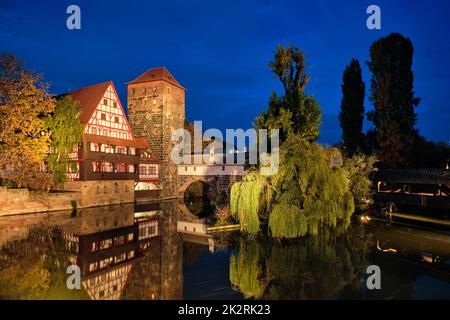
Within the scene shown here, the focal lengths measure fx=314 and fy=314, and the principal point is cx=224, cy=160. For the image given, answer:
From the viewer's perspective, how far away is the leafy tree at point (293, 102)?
15031 millimetres

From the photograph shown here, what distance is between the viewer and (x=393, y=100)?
89.0 ft

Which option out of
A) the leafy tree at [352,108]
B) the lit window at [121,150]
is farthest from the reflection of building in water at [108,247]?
the leafy tree at [352,108]

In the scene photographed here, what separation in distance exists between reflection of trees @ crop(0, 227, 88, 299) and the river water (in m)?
0.02

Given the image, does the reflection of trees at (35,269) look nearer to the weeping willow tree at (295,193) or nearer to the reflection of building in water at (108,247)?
the reflection of building in water at (108,247)

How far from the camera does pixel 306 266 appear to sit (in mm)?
9453

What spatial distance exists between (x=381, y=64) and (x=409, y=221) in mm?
15655

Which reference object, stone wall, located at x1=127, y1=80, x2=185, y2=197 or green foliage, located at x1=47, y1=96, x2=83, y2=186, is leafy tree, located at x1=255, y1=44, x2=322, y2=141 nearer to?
green foliage, located at x1=47, y1=96, x2=83, y2=186

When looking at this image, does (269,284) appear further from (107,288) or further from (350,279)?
(107,288)

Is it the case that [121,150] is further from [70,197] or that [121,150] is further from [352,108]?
[352,108]

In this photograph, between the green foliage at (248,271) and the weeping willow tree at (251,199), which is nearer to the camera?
the green foliage at (248,271)

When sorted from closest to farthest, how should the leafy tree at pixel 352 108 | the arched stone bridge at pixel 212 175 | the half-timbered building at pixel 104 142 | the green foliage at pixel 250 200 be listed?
the green foliage at pixel 250 200
the half-timbered building at pixel 104 142
the leafy tree at pixel 352 108
the arched stone bridge at pixel 212 175

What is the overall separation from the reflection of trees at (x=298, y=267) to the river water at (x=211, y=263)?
25 millimetres

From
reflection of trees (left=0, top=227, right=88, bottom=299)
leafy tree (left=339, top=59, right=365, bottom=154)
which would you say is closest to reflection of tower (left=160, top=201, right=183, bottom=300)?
reflection of trees (left=0, top=227, right=88, bottom=299)

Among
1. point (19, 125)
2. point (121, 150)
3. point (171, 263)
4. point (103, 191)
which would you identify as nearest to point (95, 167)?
point (103, 191)
